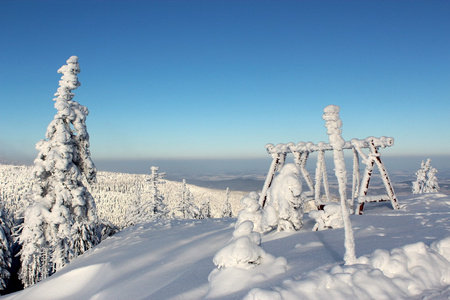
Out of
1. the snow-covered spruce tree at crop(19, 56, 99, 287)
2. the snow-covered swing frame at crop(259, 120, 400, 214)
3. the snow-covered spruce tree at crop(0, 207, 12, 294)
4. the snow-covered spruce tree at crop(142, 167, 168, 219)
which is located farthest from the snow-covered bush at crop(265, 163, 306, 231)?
the snow-covered spruce tree at crop(142, 167, 168, 219)

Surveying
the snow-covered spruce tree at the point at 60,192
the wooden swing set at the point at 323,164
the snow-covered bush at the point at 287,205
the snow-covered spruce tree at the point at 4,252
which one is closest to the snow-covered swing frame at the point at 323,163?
the wooden swing set at the point at 323,164

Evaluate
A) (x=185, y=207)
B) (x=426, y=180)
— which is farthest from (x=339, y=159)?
(x=426, y=180)

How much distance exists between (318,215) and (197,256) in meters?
3.90

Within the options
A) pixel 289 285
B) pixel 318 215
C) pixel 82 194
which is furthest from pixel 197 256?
pixel 82 194

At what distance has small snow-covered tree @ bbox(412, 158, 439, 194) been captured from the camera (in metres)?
32.6

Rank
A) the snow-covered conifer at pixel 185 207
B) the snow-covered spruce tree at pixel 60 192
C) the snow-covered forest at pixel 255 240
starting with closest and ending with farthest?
the snow-covered forest at pixel 255 240 → the snow-covered spruce tree at pixel 60 192 → the snow-covered conifer at pixel 185 207

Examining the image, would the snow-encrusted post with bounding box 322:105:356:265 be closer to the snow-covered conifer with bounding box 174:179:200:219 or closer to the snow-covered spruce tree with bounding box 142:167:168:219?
the snow-covered spruce tree with bounding box 142:167:168:219

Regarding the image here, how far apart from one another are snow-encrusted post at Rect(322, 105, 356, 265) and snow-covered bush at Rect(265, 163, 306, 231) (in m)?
3.89

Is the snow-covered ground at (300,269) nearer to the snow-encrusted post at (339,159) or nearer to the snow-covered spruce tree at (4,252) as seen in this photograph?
the snow-encrusted post at (339,159)

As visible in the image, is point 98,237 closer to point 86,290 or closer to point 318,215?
point 86,290

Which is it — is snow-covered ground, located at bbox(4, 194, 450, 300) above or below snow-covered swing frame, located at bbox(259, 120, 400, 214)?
below

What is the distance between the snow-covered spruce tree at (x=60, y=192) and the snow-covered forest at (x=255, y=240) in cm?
5

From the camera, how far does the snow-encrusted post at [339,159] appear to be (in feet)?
15.3

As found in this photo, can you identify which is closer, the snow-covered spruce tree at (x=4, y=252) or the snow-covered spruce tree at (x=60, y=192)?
the snow-covered spruce tree at (x=60, y=192)
